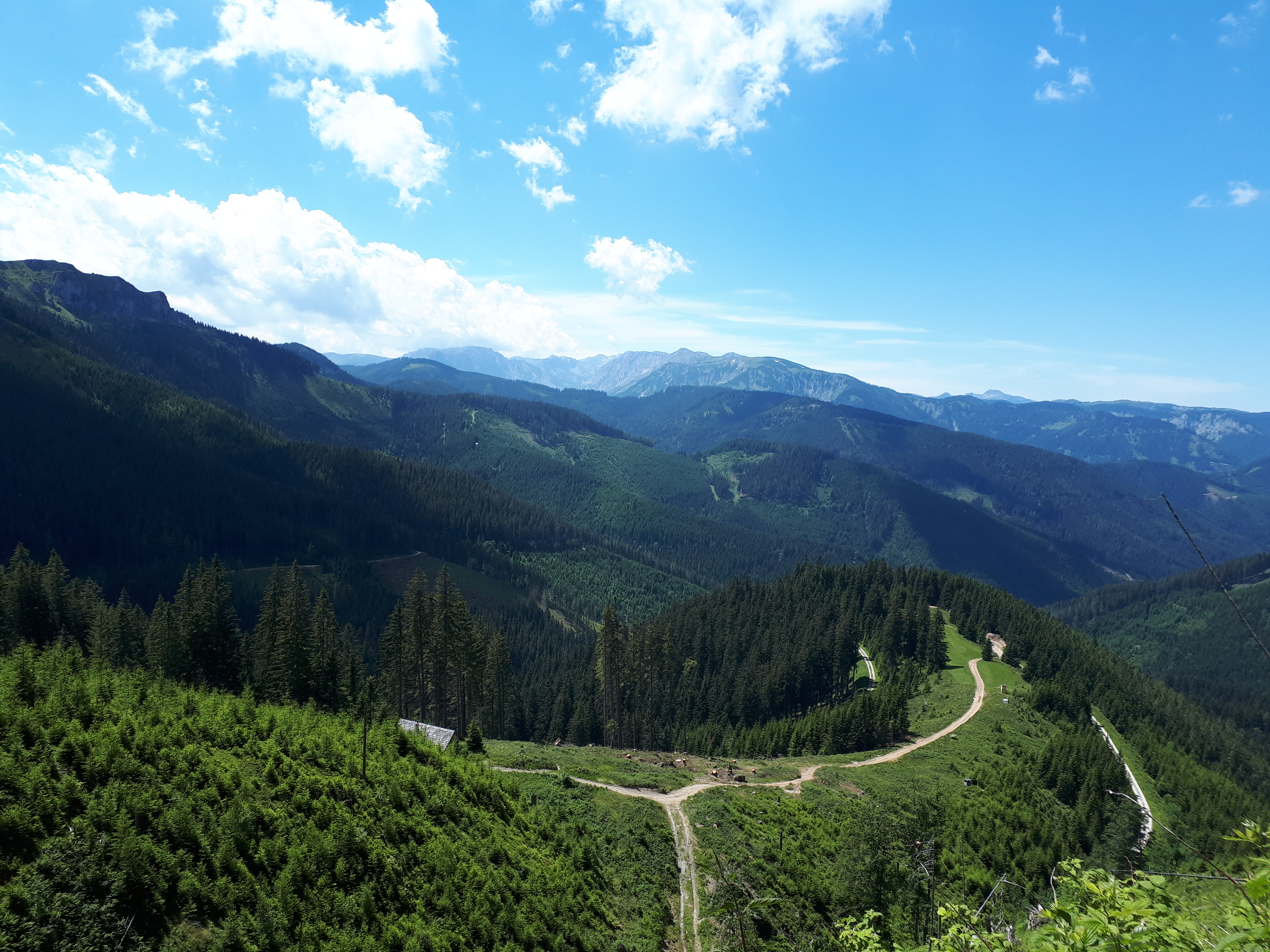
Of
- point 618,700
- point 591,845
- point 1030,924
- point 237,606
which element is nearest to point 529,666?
point 618,700

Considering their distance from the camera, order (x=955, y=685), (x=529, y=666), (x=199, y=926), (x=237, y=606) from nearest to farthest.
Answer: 1. (x=199, y=926)
2. (x=955, y=685)
3. (x=529, y=666)
4. (x=237, y=606)

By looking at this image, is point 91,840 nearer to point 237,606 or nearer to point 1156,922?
point 1156,922

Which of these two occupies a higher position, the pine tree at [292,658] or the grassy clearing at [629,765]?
the pine tree at [292,658]

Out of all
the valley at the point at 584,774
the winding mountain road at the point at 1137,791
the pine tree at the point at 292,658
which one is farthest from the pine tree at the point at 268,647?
the winding mountain road at the point at 1137,791

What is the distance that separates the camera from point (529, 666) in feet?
471

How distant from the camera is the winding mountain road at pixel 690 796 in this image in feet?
111

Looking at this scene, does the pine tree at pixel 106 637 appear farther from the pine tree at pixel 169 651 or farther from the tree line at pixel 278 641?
the pine tree at pixel 169 651

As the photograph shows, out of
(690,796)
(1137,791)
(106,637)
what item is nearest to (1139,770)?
(1137,791)

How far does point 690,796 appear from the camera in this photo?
156 ft

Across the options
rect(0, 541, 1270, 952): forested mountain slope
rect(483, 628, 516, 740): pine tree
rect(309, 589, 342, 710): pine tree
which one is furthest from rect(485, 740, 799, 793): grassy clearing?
rect(483, 628, 516, 740): pine tree

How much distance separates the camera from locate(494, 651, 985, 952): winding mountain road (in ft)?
111

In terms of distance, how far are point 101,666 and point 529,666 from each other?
373 feet

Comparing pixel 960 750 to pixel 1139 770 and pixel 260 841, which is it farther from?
pixel 260 841

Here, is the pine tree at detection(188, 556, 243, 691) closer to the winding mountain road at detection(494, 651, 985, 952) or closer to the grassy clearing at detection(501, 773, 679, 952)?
the winding mountain road at detection(494, 651, 985, 952)
